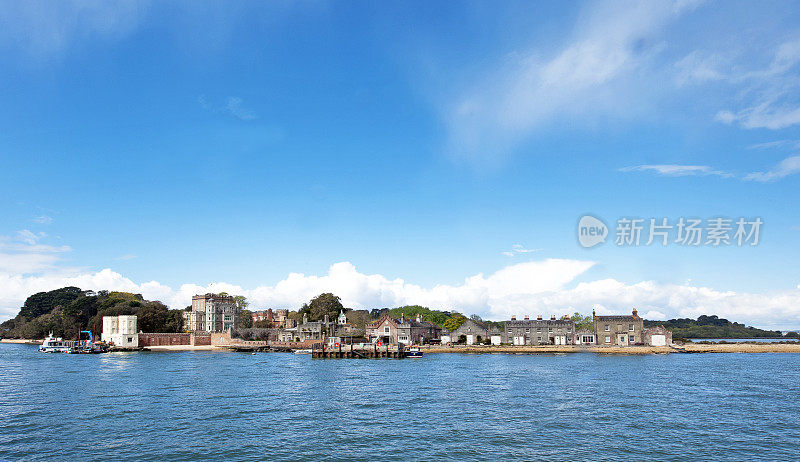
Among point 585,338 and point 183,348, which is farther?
point 183,348

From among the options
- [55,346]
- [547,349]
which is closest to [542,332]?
[547,349]

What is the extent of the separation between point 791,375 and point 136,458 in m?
74.3

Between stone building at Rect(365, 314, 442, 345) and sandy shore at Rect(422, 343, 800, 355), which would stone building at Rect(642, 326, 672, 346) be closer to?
sandy shore at Rect(422, 343, 800, 355)

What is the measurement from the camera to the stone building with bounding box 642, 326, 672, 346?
111631 mm

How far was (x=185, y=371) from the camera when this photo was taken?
253 feet

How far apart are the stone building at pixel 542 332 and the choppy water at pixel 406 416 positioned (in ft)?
146

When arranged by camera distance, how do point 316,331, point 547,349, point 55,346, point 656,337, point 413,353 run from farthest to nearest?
point 316,331 → point 55,346 → point 547,349 → point 656,337 → point 413,353

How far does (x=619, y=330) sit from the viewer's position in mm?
112312

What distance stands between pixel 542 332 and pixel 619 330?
50.7 feet

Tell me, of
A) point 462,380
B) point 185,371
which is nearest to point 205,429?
point 462,380

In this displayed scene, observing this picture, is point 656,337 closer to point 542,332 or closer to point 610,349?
point 610,349

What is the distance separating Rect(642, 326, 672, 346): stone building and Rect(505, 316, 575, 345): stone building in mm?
14089

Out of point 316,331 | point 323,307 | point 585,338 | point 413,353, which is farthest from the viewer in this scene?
point 323,307

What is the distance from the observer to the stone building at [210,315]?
6230 inches
